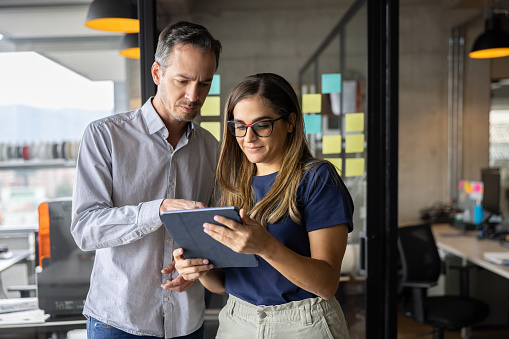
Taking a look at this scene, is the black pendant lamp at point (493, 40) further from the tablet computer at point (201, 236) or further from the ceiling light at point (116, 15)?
the tablet computer at point (201, 236)

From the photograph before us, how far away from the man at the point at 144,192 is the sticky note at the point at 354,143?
1.06 m

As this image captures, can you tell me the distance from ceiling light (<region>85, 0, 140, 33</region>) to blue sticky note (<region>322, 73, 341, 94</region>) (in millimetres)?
943

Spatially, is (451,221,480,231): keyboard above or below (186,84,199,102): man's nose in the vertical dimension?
below

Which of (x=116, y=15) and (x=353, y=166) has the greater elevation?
(x=116, y=15)

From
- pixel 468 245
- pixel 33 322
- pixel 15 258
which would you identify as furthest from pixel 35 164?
pixel 468 245

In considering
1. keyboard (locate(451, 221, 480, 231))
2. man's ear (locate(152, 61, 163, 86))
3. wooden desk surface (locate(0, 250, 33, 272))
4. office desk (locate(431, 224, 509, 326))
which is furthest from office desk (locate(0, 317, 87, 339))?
keyboard (locate(451, 221, 480, 231))

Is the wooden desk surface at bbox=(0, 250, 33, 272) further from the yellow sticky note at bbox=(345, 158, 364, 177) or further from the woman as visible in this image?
the yellow sticky note at bbox=(345, 158, 364, 177)

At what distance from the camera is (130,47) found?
2.51 metres

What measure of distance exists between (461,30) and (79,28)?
16.2 feet

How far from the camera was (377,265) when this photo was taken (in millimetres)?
2473

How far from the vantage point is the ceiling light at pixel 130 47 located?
2328 millimetres

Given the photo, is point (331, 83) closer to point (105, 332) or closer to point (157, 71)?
point (157, 71)

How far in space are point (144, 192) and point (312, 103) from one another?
113 centimetres

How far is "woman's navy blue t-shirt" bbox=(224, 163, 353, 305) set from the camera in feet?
4.38
